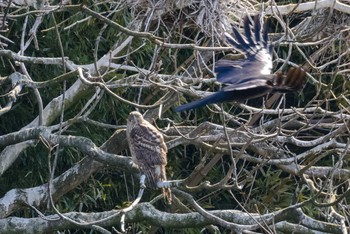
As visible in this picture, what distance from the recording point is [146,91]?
301 inches

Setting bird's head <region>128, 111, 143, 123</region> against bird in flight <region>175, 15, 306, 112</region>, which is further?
bird's head <region>128, 111, 143, 123</region>

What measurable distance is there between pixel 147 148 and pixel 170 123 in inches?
13.7

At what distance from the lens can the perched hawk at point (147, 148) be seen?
18.7 feet

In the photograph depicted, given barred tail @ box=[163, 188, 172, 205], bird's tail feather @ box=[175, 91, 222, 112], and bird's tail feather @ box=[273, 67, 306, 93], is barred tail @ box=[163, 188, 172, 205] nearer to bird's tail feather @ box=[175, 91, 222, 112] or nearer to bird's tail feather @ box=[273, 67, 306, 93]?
bird's tail feather @ box=[175, 91, 222, 112]

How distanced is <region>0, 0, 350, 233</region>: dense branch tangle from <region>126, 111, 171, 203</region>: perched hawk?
3.8 inches

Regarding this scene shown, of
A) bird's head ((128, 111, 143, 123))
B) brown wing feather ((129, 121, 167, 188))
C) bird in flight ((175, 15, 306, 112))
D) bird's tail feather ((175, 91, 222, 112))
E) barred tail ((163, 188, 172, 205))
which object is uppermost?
bird in flight ((175, 15, 306, 112))

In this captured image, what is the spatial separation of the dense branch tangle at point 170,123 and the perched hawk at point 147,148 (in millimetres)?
98

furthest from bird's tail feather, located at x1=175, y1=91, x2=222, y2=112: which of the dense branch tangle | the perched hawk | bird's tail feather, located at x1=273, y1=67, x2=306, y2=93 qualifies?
the perched hawk

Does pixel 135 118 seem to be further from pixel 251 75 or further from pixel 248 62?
pixel 251 75

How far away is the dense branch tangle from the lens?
536 cm

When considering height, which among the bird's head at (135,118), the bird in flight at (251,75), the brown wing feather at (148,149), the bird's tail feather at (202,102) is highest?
the bird in flight at (251,75)

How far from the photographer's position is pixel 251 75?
14.3 feet

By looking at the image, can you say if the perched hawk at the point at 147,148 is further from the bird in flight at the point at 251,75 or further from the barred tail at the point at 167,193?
the bird in flight at the point at 251,75

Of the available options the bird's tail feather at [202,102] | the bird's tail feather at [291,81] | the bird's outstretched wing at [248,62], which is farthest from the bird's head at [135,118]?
the bird's tail feather at [291,81]
